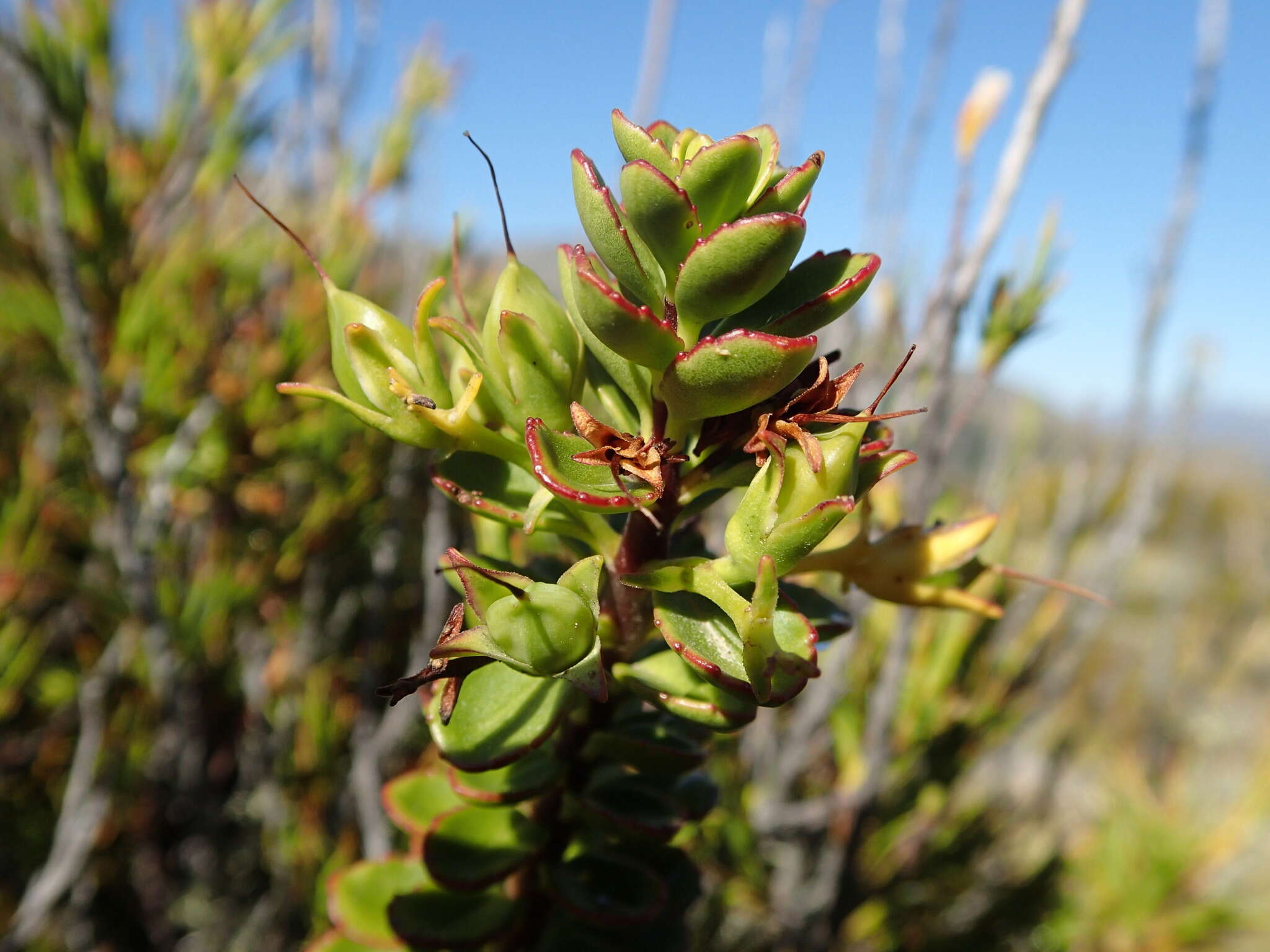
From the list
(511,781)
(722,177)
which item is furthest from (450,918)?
(722,177)

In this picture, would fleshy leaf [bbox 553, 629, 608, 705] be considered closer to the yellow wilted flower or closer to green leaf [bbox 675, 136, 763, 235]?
green leaf [bbox 675, 136, 763, 235]

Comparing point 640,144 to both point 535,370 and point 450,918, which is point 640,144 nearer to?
point 535,370

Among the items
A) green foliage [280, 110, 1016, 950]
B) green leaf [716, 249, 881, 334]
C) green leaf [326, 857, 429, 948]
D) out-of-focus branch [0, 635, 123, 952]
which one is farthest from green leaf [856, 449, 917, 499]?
out-of-focus branch [0, 635, 123, 952]

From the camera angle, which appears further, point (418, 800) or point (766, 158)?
point (418, 800)

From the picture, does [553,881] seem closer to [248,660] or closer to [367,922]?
[367,922]

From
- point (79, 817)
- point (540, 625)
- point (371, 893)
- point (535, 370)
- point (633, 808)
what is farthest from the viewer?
point (79, 817)
